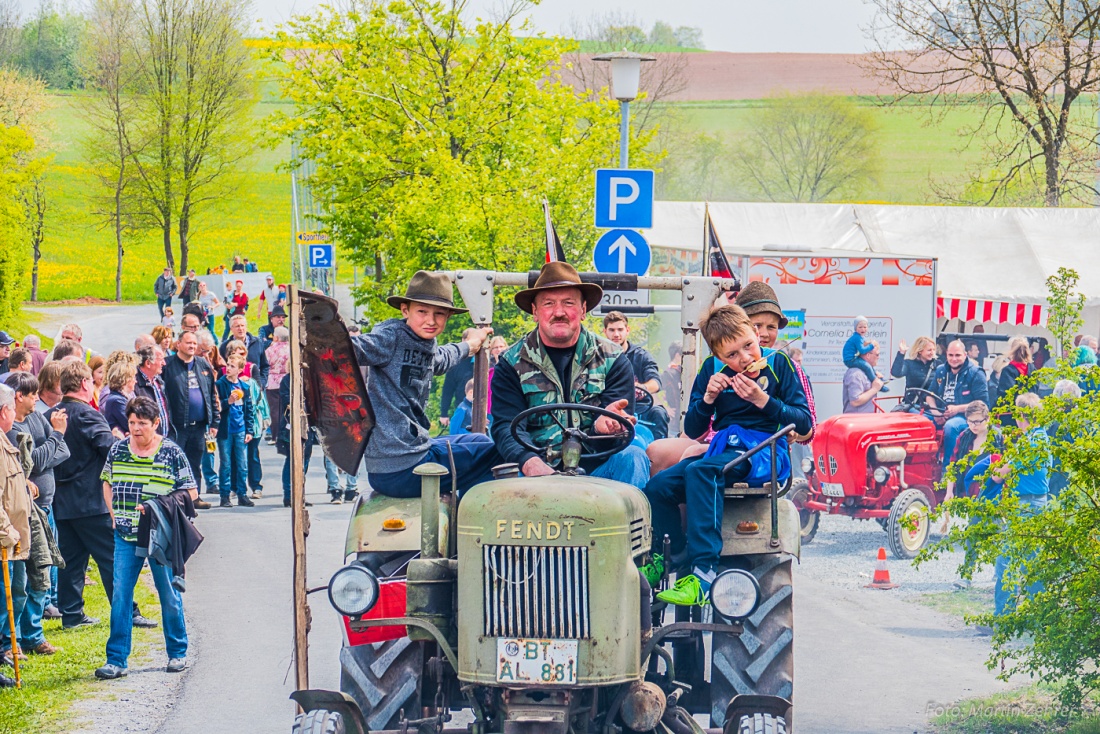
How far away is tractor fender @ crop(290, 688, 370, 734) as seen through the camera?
5.54 meters

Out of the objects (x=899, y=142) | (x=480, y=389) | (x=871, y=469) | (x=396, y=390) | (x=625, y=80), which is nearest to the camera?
(x=396, y=390)

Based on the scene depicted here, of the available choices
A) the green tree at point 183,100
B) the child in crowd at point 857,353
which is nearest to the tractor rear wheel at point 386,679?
the child in crowd at point 857,353

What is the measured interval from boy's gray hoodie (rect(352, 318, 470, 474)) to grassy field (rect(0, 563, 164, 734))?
109 inches

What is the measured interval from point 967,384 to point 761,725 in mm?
10452

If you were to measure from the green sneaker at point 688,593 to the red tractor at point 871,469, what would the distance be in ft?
27.1

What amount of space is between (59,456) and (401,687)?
14.8ft

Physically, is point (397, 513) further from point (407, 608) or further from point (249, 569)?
point (249, 569)

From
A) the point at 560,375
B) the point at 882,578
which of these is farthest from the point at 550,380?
the point at 882,578

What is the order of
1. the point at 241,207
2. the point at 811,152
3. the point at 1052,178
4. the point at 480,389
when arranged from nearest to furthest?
the point at 480,389, the point at 1052,178, the point at 811,152, the point at 241,207

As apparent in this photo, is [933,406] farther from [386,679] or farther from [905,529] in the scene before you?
[386,679]

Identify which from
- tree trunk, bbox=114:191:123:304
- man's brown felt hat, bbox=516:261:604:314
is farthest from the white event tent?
tree trunk, bbox=114:191:123:304

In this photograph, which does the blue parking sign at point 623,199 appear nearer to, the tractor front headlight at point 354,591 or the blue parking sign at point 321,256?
the tractor front headlight at point 354,591

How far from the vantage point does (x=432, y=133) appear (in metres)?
21.0

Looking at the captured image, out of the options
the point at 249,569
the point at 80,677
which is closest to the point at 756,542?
the point at 80,677
